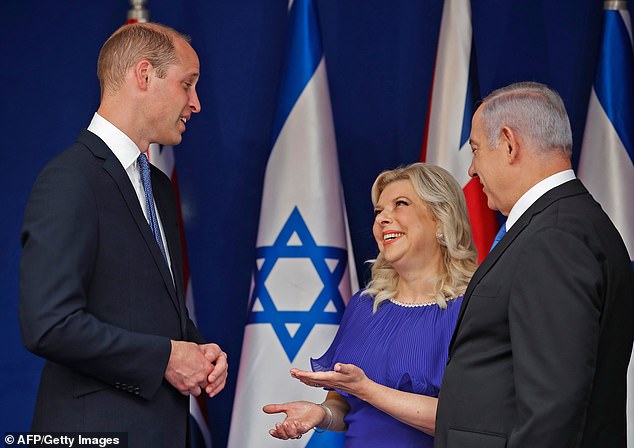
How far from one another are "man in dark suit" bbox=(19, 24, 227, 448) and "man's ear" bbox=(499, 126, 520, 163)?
903 mm

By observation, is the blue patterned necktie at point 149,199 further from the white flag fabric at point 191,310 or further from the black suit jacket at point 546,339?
the white flag fabric at point 191,310

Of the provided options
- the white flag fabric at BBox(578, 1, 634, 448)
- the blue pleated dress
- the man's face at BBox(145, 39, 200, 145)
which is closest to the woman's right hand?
the blue pleated dress

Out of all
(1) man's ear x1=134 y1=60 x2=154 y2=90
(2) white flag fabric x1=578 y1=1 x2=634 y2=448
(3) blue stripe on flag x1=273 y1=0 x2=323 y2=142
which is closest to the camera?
(1) man's ear x1=134 y1=60 x2=154 y2=90

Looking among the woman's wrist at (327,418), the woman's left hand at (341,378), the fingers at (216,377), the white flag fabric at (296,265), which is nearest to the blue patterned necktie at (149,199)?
the fingers at (216,377)

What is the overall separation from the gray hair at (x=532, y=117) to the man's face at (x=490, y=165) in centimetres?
2

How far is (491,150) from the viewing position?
7.23 ft

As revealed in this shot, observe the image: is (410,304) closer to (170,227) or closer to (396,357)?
(396,357)

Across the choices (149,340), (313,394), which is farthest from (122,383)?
(313,394)

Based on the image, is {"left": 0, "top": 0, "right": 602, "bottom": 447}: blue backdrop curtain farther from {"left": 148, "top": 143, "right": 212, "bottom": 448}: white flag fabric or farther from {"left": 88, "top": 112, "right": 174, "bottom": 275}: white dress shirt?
{"left": 88, "top": 112, "right": 174, "bottom": 275}: white dress shirt

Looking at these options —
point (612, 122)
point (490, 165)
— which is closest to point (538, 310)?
point (490, 165)

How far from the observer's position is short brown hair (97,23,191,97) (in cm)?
240

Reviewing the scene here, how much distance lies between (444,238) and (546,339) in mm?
1091

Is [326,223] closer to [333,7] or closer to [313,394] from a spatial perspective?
[313,394]

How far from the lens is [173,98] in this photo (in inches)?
97.2
